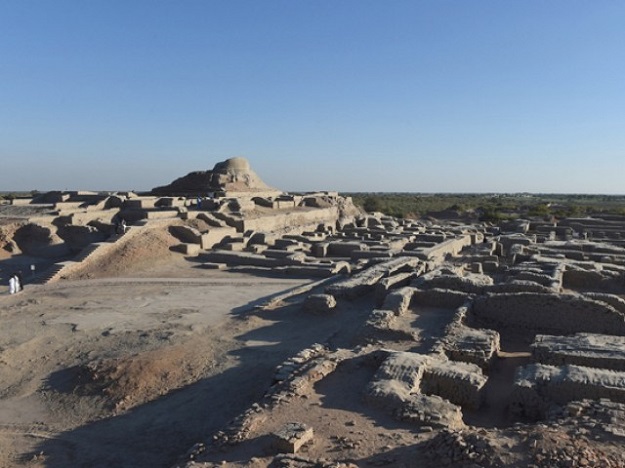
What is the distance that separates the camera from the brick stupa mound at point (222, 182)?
3275 cm

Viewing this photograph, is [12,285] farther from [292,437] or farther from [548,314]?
[548,314]

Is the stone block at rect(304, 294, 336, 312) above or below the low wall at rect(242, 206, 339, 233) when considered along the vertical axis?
below

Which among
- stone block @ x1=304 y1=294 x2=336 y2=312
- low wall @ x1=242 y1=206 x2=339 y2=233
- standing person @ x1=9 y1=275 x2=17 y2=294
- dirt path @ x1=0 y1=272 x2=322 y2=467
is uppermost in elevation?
low wall @ x1=242 y1=206 x2=339 y2=233

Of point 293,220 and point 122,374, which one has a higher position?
point 293,220

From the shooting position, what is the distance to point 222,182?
1310 inches

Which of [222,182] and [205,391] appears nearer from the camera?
[205,391]

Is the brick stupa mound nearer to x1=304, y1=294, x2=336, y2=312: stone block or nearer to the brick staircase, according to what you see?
the brick staircase

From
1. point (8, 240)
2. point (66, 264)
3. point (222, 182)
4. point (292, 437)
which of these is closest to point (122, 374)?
point (292, 437)

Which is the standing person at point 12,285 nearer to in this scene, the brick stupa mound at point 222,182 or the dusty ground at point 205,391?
the dusty ground at point 205,391

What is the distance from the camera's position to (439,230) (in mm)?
26703

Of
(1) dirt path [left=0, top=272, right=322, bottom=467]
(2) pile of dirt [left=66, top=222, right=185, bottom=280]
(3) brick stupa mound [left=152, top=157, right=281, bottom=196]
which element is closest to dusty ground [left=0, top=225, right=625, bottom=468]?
(1) dirt path [left=0, top=272, right=322, bottom=467]

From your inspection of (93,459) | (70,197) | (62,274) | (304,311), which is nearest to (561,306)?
(304,311)

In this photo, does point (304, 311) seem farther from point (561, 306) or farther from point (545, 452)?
point (545, 452)

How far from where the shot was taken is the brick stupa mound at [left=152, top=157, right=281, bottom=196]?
32750 millimetres
